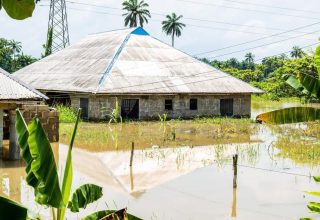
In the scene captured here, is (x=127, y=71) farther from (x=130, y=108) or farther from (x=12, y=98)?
(x=12, y=98)

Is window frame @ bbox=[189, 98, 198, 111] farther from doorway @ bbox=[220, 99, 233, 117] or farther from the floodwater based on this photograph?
the floodwater

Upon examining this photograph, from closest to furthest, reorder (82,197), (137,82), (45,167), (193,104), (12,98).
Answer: (45,167), (82,197), (12,98), (137,82), (193,104)

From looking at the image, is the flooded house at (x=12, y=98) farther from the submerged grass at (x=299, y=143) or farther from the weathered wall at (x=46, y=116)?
the submerged grass at (x=299, y=143)

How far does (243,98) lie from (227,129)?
24.6 ft

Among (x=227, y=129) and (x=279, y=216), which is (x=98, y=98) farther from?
(x=279, y=216)

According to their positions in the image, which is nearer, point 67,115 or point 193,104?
point 67,115

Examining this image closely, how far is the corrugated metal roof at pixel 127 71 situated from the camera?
27.2 metres

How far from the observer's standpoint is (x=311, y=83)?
16.1ft

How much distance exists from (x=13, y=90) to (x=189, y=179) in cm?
610

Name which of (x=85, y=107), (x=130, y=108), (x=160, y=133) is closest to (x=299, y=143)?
(x=160, y=133)

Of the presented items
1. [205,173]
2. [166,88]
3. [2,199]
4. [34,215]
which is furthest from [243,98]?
[2,199]

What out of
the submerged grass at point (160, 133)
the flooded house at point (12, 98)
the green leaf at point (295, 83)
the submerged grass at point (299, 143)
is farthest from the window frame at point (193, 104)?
the green leaf at point (295, 83)

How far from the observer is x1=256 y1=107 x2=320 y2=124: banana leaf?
4.86m

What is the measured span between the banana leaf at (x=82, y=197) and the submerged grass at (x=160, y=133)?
497 inches
